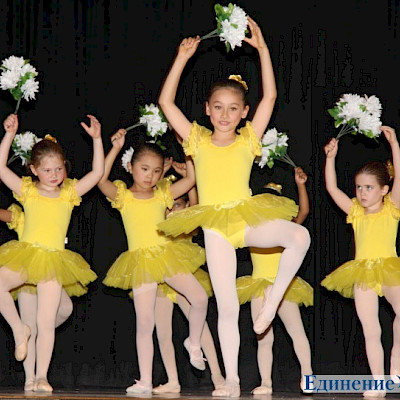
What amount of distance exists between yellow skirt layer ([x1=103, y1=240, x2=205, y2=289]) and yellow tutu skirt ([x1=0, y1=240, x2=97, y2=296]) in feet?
0.75

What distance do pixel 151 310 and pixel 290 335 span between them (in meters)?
0.94

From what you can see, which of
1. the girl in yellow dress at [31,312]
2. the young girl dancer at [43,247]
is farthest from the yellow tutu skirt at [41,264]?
the girl in yellow dress at [31,312]

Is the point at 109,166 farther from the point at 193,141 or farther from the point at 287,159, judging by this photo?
the point at 287,159

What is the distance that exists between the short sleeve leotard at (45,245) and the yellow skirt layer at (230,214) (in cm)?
85

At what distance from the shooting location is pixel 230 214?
4.72 m

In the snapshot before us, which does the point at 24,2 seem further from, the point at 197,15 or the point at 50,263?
the point at 50,263

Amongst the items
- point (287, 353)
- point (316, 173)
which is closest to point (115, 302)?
point (287, 353)

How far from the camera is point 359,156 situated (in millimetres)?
6230

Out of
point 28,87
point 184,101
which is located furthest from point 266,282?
point 28,87

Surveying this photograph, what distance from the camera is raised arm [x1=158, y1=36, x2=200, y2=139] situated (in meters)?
4.90

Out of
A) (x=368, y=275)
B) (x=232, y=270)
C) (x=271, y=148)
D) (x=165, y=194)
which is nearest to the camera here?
(x=232, y=270)

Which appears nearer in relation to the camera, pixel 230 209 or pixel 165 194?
pixel 230 209

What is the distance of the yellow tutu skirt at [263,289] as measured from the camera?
5609 mm

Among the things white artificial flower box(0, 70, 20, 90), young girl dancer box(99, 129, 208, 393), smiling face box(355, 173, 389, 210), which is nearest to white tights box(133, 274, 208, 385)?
young girl dancer box(99, 129, 208, 393)
